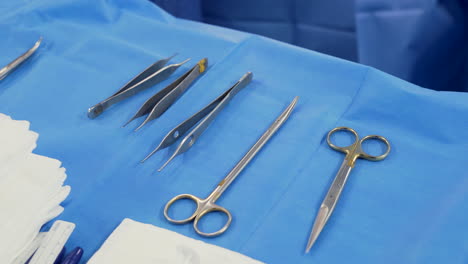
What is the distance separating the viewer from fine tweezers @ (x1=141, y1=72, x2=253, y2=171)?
71 cm

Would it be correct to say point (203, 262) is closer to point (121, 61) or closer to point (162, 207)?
point (162, 207)

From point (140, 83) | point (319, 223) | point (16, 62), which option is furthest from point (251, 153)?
point (16, 62)

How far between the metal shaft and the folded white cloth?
87mm

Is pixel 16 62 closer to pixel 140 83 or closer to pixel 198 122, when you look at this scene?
pixel 140 83

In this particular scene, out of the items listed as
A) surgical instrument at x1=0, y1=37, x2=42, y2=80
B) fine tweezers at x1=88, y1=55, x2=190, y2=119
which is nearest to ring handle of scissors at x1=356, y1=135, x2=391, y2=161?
fine tweezers at x1=88, y1=55, x2=190, y2=119

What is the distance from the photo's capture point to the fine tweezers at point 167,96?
2.57ft

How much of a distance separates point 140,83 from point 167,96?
0.08 metres

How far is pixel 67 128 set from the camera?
786mm

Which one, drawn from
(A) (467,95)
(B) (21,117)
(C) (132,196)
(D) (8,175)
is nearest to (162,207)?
(C) (132,196)

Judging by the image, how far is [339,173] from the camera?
0.66 metres

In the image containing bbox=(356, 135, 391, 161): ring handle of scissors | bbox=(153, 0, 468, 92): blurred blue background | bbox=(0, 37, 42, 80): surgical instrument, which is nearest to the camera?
bbox=(356, 135, 391, 161): ring handle of scissors

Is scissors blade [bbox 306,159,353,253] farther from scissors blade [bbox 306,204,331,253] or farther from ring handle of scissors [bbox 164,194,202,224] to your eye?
ring handle of scissors [bbox 164,194,202,224]

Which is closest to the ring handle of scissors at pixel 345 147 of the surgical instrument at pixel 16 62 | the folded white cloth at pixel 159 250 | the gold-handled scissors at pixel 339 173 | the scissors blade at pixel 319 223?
the gold-handled scissors at pixel 339 173

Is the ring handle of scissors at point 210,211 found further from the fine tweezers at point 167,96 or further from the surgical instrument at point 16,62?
the surgical instrument at point 16,62
